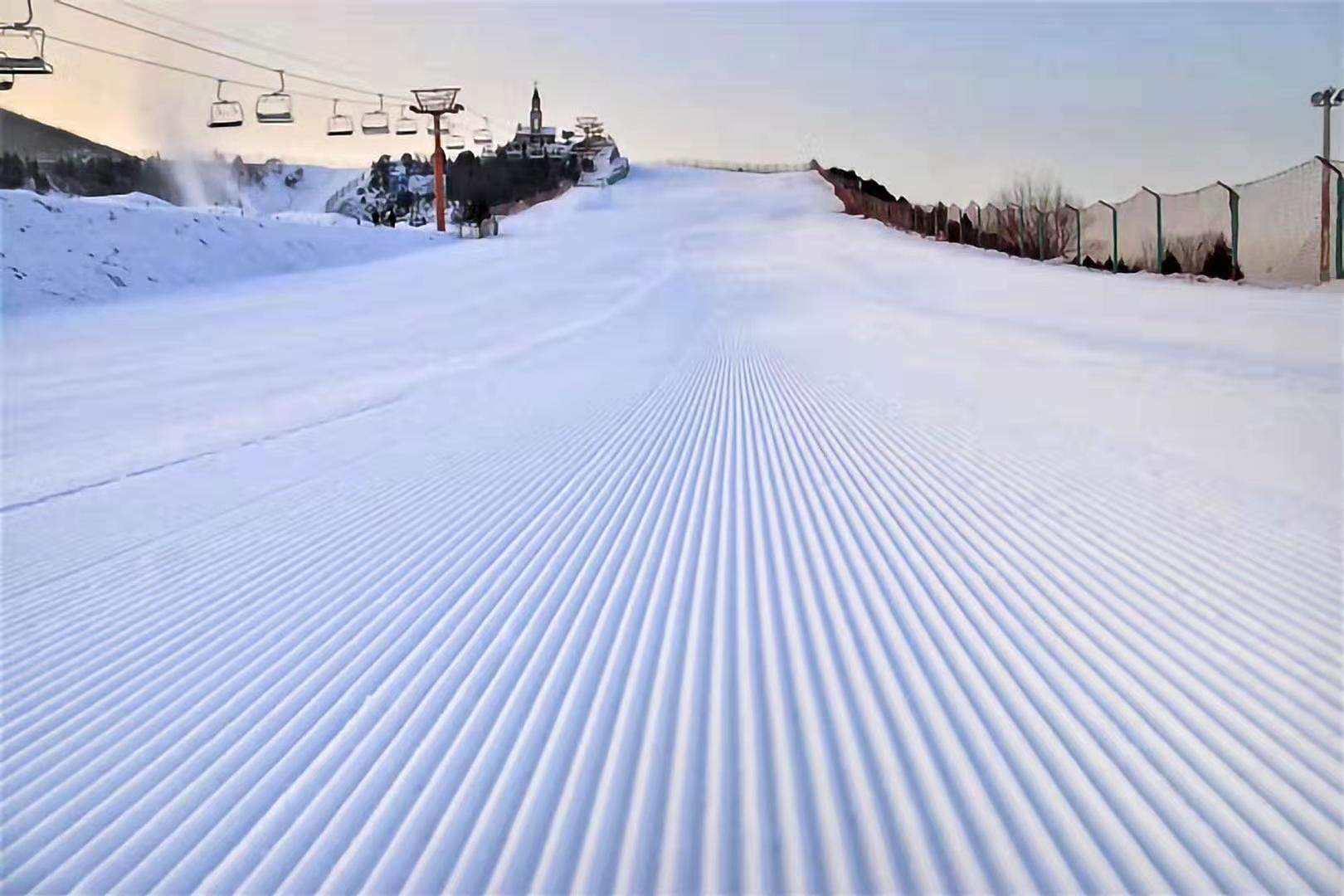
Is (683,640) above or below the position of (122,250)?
below

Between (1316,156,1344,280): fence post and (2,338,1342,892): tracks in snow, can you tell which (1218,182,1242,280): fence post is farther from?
(2,338,1342,892): tracks in snow

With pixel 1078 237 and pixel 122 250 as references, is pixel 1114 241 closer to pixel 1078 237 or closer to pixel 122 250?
pixel 1078 237

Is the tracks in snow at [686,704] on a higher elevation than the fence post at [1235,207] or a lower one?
lower

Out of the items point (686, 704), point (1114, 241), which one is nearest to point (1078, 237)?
point (1114, 241)

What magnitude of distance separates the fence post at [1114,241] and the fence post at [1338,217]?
6675 millimetres

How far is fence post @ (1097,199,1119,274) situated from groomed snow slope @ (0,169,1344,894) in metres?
14.6

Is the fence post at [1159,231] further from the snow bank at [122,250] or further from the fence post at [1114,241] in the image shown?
the snow bank at [122,250]

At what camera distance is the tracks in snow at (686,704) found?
2773 mm

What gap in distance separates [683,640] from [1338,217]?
18444 mm

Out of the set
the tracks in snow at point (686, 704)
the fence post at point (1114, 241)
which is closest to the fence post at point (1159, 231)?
the fence post at point (1114, 241)

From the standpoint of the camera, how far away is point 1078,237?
2706 cm

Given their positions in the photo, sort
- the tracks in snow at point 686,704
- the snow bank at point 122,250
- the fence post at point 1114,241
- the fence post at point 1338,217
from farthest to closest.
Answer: the fence post at point 1114,241 < the snow bank at point 122,250 < the fence post at point 1338,217 < the tracks in snow at point 686,704

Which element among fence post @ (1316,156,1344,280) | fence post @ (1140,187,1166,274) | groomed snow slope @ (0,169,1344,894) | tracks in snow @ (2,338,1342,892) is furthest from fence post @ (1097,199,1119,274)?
tracks in snow @ (2,338,1342,892)

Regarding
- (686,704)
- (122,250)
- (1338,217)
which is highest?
(122,250)
